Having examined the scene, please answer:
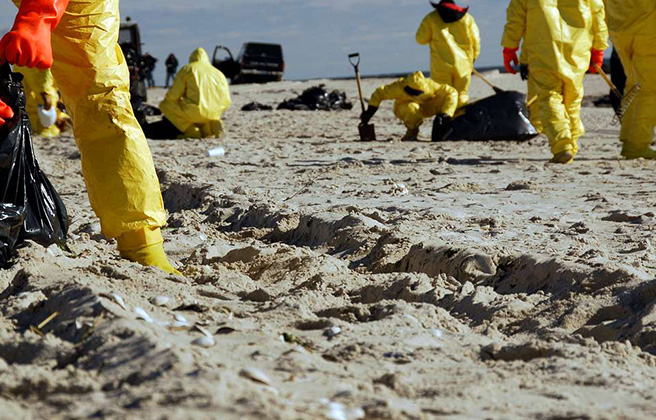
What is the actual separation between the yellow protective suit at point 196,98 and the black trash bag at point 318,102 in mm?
5126

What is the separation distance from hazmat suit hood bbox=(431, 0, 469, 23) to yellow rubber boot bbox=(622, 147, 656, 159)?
132 inches

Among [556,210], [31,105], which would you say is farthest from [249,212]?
[31,105]

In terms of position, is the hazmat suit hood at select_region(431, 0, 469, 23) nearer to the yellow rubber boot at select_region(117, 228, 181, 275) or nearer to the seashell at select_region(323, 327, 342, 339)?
the yellow rubber boot at select_region(117, 228, 181, 275)

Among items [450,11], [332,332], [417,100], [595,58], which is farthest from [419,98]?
[332,332]

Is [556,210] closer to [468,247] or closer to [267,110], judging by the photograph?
[468,247]

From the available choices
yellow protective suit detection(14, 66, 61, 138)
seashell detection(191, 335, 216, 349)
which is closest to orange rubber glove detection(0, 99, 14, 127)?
seashell detection(191, 335, 216, 349)

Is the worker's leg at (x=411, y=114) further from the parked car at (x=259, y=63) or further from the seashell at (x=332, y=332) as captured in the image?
the parked car at (x=259, y=63)

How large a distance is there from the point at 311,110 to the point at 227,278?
41.7 ft

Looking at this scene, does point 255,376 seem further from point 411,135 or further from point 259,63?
point 259,63

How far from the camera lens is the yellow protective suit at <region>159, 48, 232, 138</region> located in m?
10.6

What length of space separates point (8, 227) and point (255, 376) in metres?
1.71

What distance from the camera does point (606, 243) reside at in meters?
3.99

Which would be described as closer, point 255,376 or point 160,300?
point 255,376

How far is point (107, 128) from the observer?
129 inches
